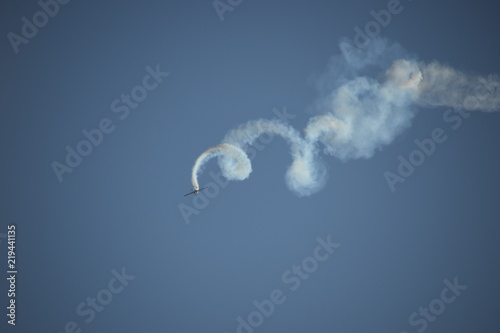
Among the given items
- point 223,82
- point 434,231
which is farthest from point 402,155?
point 223,82

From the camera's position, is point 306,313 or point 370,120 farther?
point 306,313

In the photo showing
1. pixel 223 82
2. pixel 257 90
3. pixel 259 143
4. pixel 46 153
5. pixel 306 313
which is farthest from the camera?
pixel 223 82

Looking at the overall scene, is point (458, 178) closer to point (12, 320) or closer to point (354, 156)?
point (354, 156)

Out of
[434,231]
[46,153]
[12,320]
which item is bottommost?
[434,231]

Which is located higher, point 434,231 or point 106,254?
point 106,254

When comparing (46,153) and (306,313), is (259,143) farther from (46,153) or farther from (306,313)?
(46,153)

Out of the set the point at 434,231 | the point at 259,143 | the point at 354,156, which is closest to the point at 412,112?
the point at 354,156

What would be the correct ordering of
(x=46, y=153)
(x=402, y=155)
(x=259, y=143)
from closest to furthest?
1. (x=259, y=143)
2. (x=402, y=155)
3. (x=46, y=153)
